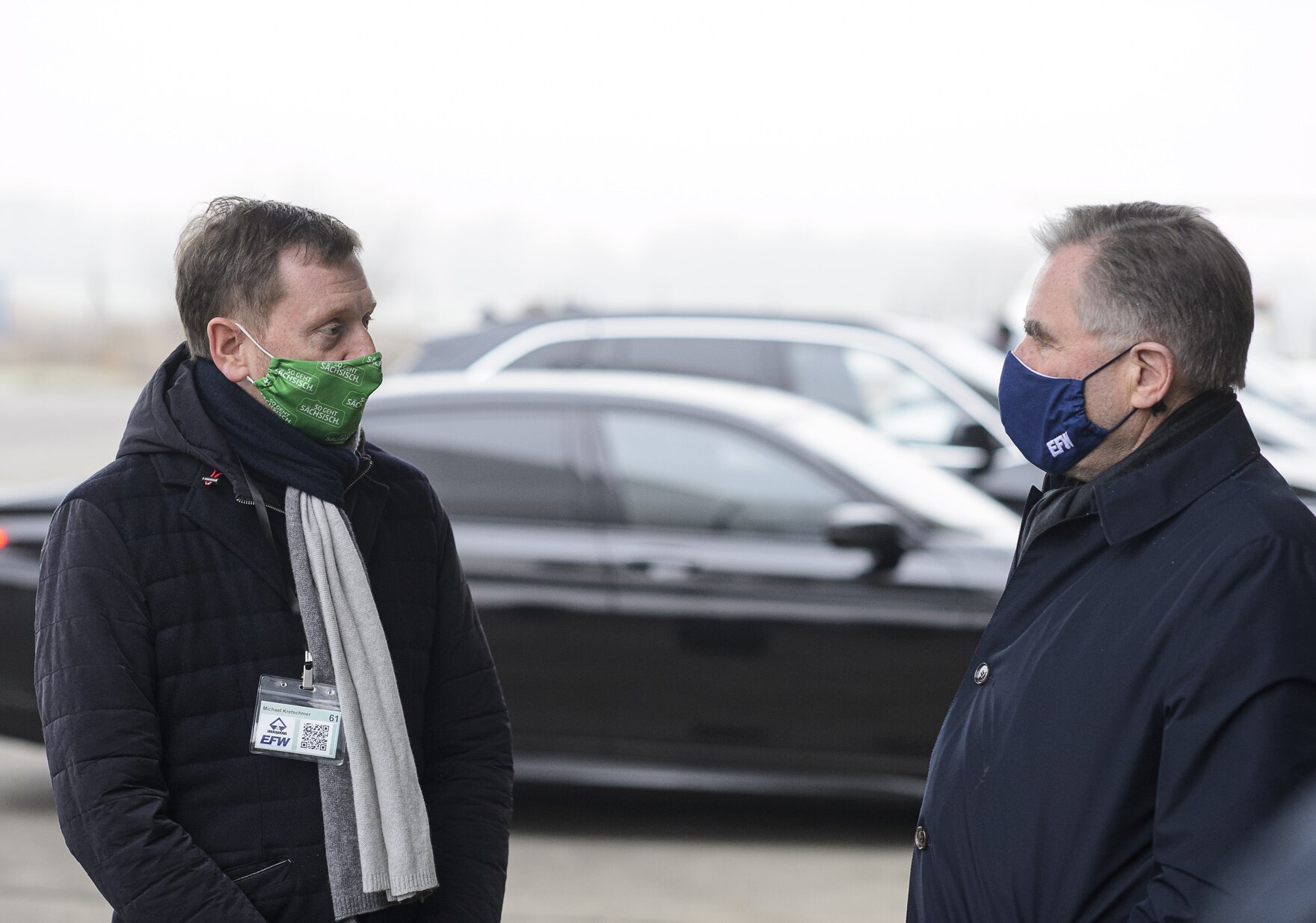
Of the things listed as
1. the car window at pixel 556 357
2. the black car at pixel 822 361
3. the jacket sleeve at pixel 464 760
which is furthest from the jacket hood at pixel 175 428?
the car window at pixel 556 357

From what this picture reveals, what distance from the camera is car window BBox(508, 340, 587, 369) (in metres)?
9.15

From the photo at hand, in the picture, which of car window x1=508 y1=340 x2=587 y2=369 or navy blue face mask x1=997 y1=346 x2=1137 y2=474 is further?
car window x1=508 y1=340 x2=587 y2=369

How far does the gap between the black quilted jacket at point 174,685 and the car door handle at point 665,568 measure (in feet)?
9.03

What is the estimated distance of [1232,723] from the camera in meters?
1.85

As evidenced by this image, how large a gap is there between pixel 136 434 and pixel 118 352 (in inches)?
1469

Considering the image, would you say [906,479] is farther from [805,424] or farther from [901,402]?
[901,402]

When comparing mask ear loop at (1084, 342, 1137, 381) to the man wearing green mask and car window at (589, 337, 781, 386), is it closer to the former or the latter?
the man wearing green mask

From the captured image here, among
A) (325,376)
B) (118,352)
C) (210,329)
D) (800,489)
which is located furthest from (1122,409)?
(118,352)

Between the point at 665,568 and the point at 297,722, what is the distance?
299 cm

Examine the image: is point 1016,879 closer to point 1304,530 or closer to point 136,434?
point 1304,530

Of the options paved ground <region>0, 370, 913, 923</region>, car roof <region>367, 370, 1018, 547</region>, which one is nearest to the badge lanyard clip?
paved ground <region>0, 370, 913, 923</region>

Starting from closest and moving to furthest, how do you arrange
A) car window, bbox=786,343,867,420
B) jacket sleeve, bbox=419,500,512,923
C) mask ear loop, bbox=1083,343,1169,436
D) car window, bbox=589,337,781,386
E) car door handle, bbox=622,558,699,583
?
mask ear loop, bbox=1083,343,1169,436 → jacket sleeve, bbox=419,500,512,923 → car door handle, bbox=622,558,699,583 → car window, bbox=786,343,867,420 → car window, bbox=589,337,781,386

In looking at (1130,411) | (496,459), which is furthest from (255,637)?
(496,459)

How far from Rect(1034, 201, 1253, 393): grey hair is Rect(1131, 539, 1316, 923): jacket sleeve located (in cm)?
33
